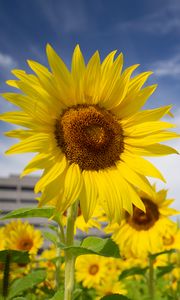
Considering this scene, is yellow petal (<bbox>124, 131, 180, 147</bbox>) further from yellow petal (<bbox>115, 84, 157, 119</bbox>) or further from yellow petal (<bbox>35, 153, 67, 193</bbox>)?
yellow petal (<bbox>35, 153, 67, 193</bbox>)

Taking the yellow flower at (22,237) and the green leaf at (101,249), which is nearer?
the green leaf at (101,249)

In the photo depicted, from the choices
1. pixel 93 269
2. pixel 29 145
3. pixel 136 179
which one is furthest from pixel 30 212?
pixel 93 269

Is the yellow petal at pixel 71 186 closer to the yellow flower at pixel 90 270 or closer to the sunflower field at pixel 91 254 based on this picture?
the sunflower field at pixel 91 254

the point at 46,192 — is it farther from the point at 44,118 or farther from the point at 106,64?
the point at 106,64

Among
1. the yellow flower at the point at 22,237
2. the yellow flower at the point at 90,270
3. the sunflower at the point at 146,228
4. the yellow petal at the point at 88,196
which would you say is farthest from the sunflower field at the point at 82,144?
the yellow flower at the point at 90,270

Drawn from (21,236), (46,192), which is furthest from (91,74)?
(21,236)

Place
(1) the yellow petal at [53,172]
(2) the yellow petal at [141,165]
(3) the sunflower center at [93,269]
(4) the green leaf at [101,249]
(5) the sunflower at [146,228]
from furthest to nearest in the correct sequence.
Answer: (3) the sunflower center at [93,269], (5) the sunflower at [146,228], (2) the yellow petal at [141,165], (1) the yellow petal at [53,172], (4) the green leaf at [101,249]
